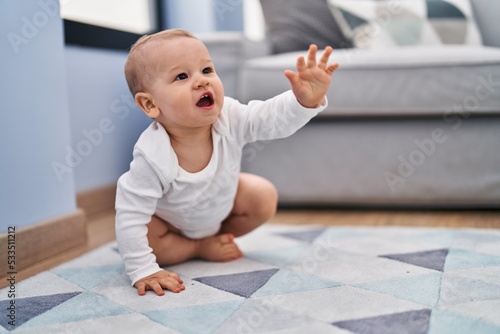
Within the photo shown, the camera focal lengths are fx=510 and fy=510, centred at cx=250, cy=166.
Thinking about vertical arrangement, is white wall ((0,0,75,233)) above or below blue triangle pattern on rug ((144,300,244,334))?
above

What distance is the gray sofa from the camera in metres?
1.34

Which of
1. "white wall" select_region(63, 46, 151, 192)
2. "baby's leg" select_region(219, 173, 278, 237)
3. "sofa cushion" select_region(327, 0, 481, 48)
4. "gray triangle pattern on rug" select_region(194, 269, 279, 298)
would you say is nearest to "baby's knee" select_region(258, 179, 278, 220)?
"baby's leg" select_region(219, 173, 278, 237)

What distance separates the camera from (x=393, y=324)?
0.66 meters

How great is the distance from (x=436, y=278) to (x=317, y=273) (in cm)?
20

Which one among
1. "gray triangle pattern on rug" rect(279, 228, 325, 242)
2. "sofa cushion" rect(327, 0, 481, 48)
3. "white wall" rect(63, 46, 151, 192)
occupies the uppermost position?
"sofa cushion" rect(327, 0, 481, 48)

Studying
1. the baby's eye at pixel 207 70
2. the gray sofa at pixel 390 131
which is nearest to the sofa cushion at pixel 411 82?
the gray sofa at pixel 390 131

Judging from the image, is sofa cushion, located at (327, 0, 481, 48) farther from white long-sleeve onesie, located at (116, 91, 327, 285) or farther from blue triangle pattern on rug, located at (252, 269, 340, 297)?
blue triangle pattern on rug, located at (252, 269, 340, 297)

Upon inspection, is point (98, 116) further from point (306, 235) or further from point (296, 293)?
point (296, 293)

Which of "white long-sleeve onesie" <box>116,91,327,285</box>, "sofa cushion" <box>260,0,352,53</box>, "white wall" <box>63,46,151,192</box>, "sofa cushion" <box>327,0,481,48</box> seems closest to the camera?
"white long-sleeve onesie" <box>116,91,327,285</box>

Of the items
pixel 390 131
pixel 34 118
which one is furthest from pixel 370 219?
pixel 34 118

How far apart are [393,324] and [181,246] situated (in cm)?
46

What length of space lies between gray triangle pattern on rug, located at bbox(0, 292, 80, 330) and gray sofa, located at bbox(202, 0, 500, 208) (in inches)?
30.8

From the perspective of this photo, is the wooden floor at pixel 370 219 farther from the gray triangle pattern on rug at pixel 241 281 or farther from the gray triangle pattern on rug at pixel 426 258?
the gray triangle pattern on rug at pixel 241 281

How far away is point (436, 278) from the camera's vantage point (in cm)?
84
